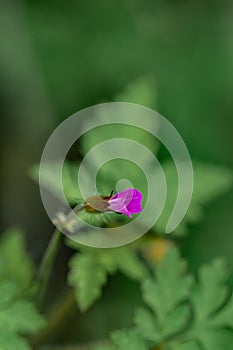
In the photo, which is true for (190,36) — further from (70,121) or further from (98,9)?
(70,121)

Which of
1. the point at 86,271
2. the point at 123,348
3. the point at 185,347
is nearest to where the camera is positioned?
the point at 123,348

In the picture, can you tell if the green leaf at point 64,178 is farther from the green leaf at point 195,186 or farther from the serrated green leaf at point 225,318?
the serrated green leaf at point 225,318

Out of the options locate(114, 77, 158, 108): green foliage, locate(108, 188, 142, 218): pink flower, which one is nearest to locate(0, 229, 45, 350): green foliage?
locate(108, 188, 142, 218): pink flower

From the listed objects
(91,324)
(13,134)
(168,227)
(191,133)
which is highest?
(168,227)

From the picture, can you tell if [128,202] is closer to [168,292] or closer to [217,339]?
[168,292]

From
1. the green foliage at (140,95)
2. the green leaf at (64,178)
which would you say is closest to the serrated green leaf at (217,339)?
the green leaf at (64,178)

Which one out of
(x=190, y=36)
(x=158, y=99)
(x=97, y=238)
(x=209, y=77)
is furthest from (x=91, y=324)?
(x=190, y=36)

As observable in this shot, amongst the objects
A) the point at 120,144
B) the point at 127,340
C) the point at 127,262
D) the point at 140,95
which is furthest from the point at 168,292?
the point at 140,95
